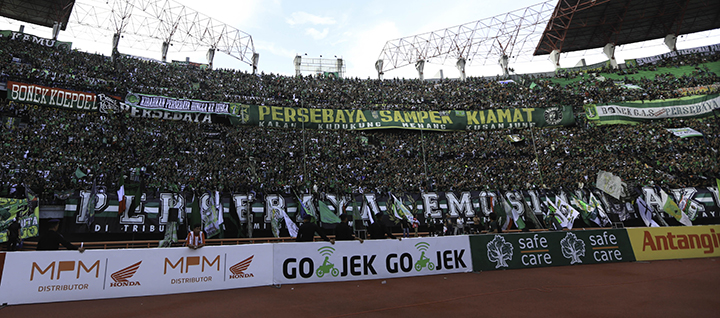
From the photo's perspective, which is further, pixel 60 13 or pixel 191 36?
pixel 191 36

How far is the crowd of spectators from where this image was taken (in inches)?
780

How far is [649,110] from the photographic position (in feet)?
110

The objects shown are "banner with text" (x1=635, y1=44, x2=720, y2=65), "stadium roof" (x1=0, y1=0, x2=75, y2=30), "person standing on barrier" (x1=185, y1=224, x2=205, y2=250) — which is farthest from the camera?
"banner with text" (x1=635, y1=44, x2=720, y2=65)

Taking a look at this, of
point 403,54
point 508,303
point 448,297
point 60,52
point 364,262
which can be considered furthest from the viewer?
point 403,54

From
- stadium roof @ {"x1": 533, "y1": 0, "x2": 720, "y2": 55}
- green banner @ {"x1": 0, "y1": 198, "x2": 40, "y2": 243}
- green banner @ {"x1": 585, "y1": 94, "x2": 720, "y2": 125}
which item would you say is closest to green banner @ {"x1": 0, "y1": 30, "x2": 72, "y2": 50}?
green banner @ {"x1": 0, "y1": 198, "x2": 40, "y2": 243}

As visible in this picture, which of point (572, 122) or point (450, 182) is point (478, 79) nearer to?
point (572, 122)

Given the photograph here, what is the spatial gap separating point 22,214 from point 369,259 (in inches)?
620

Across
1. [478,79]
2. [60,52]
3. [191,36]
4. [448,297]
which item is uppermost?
[191,36]

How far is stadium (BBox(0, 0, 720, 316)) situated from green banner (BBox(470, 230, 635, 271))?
0.20 feet

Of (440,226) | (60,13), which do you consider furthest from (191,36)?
(440,226)

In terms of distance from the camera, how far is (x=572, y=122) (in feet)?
108

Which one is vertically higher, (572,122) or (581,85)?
(581,85)

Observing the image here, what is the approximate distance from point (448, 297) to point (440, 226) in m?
12.7

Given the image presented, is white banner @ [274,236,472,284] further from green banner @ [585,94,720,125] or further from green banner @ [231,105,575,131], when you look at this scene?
green banner @ [585,94,720,125]
